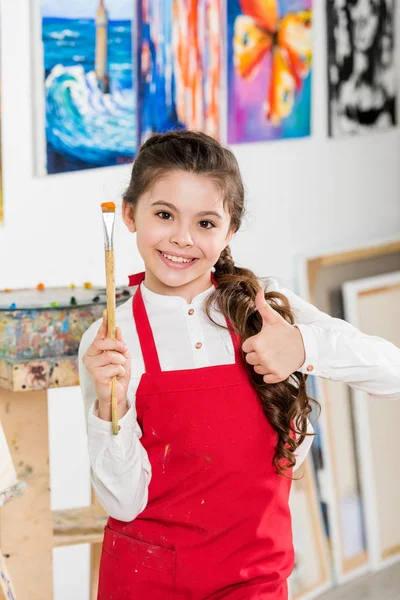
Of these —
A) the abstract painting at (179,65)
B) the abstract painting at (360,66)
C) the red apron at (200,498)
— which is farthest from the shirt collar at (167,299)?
the abstract painting at (360,66)

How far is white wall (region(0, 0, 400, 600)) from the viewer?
2.74m

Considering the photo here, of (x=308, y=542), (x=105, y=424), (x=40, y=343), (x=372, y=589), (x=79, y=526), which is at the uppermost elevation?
(x=40, y=343)

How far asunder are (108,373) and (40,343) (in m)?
0.41

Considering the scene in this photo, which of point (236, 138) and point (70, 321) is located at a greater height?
point (236, 138)

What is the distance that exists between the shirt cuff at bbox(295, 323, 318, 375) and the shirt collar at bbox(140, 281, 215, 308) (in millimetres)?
216

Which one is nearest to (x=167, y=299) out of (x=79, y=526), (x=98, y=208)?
(x=79, y=526)

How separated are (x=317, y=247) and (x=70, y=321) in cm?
187

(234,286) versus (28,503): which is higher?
(234,286)

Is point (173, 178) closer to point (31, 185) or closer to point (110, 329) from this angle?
point (110, 329)

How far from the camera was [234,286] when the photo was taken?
79.4 inches

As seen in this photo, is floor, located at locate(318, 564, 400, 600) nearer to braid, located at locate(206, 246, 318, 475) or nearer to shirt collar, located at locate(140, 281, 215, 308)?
braid, located at locate(206, 246, 318, 475)

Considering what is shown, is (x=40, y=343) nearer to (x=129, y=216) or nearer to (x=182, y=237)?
(x=129, y=216)

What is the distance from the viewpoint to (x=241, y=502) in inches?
75.4

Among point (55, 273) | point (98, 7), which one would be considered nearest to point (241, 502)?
point (55, 273)
